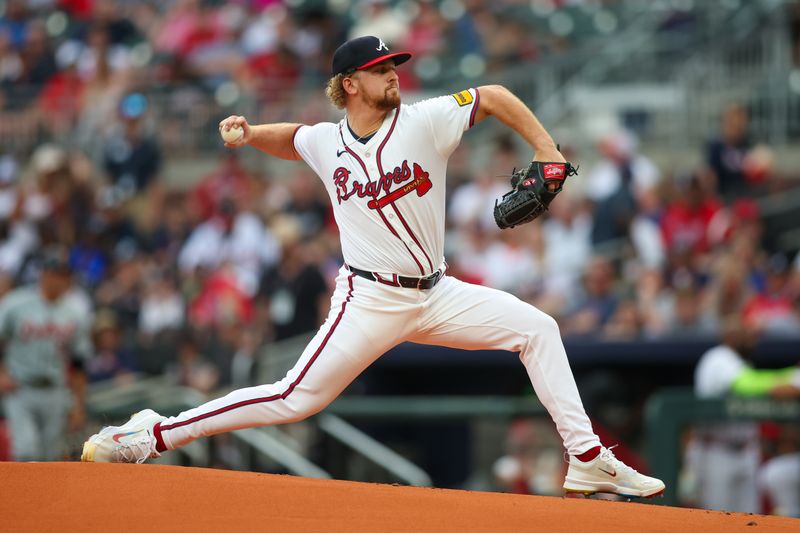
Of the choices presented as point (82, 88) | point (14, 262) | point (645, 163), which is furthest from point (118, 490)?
point (82, 88)

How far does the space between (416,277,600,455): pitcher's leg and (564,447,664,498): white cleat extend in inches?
2.9

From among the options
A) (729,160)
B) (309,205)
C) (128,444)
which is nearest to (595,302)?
(729,160)

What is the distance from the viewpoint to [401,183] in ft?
18.0

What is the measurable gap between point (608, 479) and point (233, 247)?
27.6 ft

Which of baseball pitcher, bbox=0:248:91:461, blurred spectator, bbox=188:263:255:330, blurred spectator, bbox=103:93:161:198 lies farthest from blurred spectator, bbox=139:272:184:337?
baseball pitcher, bbox=0:248:91:461

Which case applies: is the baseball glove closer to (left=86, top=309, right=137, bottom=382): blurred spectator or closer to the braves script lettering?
the braves script lettering

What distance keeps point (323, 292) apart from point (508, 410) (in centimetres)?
231

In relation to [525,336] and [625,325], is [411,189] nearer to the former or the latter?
[525,336]

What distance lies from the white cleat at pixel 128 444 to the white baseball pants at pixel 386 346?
70 mm

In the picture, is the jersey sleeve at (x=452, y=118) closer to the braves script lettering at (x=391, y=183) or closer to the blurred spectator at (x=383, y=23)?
the braves script lettering at (x=391, y=183)

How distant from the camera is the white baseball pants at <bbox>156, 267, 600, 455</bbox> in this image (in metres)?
5.50

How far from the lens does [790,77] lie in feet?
41.0

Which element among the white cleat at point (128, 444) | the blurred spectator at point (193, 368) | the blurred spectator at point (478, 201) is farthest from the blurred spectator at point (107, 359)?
the white cleat at point (128, 444)

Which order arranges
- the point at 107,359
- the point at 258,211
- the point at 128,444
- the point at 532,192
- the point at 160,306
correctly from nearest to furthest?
1. the point at 532,192
2. the point at 128,444
3. the point at 107,359
4. the point at 160,306
5. the point at 258,211
